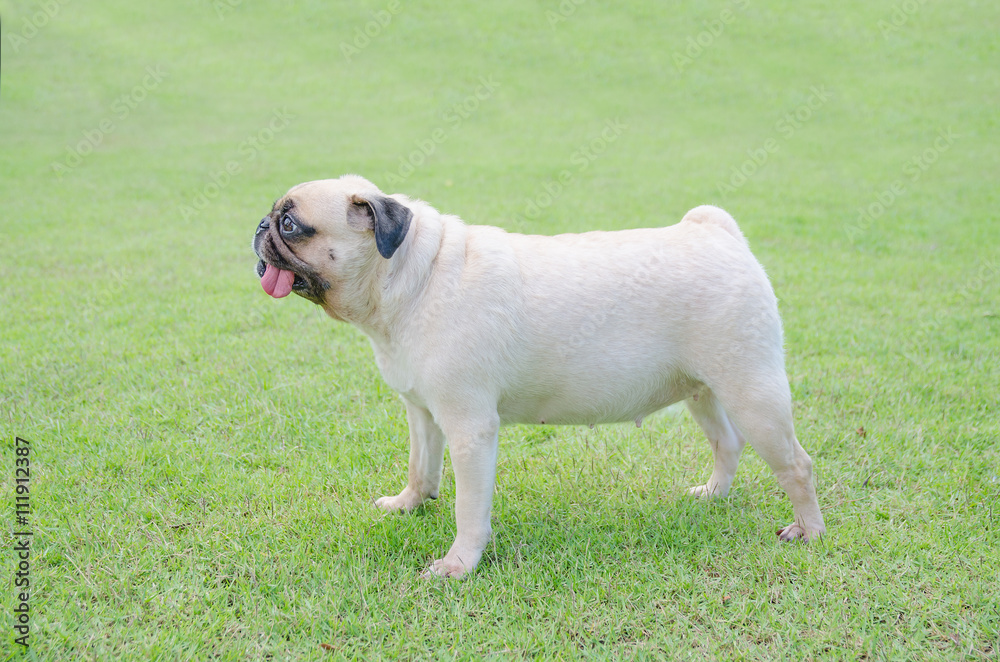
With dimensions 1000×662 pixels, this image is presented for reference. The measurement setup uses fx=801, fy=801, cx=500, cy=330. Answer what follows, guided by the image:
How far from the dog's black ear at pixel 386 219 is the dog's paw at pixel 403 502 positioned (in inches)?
61.3

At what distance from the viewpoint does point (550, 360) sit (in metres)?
4.16

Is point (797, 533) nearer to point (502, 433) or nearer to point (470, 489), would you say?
point (470, 489)

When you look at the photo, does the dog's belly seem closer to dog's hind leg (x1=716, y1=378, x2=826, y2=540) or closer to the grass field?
dog's hind leg (x1=716, y1=378, x2=826, y2=540)

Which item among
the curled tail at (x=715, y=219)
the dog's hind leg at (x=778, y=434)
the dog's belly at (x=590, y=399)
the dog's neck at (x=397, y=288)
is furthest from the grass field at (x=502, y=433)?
the curled tail at (x=715, y=219)

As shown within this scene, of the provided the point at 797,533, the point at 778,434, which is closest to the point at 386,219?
the point at 778,434

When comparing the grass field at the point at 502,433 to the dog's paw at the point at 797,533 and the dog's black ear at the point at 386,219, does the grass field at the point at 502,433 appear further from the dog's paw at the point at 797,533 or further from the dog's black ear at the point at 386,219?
the dog's black ear at the point at 386,219

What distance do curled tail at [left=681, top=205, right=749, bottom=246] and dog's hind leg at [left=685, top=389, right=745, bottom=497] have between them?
96 cm

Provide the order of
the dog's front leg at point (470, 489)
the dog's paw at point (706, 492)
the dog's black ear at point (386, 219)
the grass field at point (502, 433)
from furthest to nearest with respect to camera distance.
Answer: the dog's paw at point (706, 492) < the dog's front leg at point (470, 489) < the dog's black ear at point (386, 219) < the grass field at point (502, 433)

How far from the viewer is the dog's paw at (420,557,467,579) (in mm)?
3998

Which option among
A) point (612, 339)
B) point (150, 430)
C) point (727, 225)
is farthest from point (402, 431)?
point (727, 225)

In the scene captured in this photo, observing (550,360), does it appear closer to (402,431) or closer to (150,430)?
(402,431)

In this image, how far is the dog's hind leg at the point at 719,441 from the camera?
4777 mm

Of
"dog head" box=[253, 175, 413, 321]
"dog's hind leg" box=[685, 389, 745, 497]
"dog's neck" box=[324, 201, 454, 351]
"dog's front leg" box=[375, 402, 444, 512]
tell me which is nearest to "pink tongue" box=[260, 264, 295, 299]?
"dog head" box=[253, 175, 413, 321]

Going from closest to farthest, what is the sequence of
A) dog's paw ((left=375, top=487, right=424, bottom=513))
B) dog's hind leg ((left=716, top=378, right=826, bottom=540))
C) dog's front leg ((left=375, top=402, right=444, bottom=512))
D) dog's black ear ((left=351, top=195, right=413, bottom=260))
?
1. dog's black ear ((left=351, top=195, right=413, bottom=260))
2. dog's hind leg ((left=716, top=378, right=826, bottom=540))
3. dog's front leg ((left=375, top=402, right=444, bottom=512))
4. dog's paw ((left=375, top=487, right=424, bottom=513))
